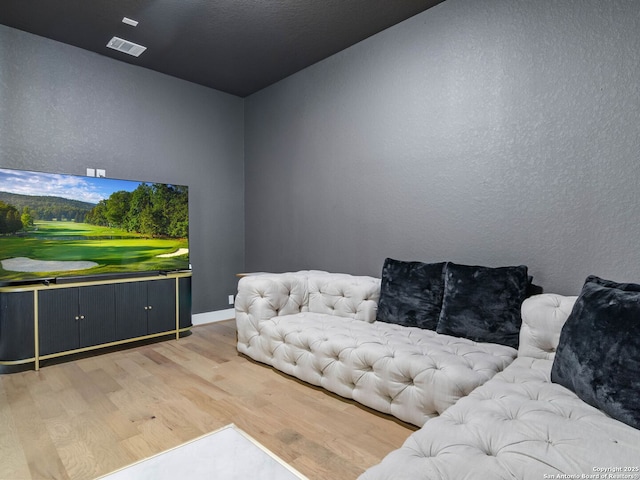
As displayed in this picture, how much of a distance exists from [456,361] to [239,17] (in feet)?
10.0

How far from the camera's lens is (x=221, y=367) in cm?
301

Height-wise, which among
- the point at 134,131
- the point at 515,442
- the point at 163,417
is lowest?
the point at 163,417

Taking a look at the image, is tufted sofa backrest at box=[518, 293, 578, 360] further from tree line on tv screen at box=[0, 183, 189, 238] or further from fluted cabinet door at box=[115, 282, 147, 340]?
tree line on tv screen at box=[0, 183, 189, 238]

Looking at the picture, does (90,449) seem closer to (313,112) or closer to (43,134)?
(43,134)

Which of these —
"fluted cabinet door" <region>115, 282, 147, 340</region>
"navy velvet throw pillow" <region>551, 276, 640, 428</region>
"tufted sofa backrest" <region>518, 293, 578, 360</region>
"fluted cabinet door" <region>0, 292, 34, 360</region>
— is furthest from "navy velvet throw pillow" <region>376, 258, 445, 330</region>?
"fluted cabinet door" <region>0, 292, 34, 360</region>

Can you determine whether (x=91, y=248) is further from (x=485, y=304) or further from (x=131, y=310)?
(x=485, y=304)

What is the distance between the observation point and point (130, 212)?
362 cm

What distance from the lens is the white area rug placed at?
118cm

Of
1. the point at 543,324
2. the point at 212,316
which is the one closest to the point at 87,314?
the point at 212,316

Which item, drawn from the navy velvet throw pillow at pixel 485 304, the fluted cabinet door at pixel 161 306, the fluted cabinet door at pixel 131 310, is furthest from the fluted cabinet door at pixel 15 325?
the navy velvet throw pillow at pixel 485 304

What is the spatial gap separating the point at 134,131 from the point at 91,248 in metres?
1.38

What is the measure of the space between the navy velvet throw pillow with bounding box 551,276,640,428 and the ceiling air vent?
13.4 feet

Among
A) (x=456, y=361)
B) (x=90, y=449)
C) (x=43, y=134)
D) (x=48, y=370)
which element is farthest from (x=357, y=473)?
(x=43, y=134)

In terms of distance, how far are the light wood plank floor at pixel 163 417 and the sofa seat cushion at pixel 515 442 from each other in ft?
2.05
